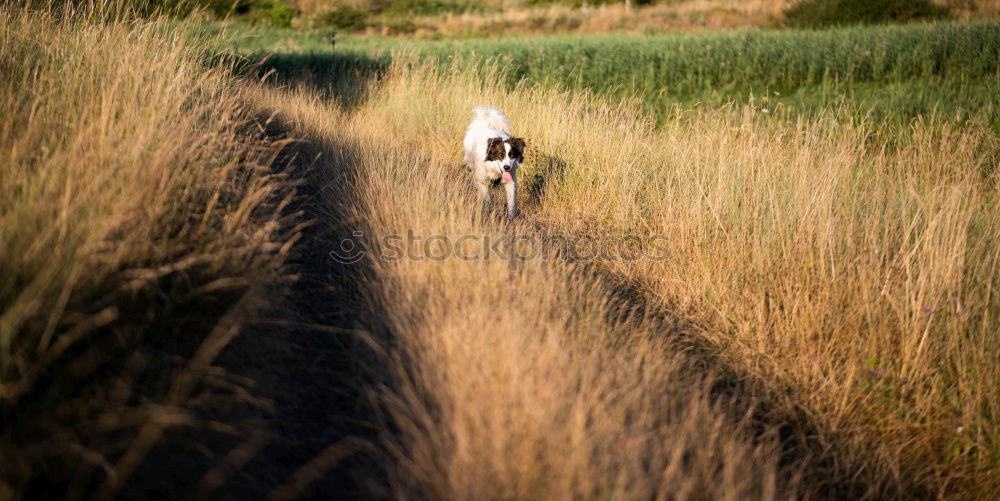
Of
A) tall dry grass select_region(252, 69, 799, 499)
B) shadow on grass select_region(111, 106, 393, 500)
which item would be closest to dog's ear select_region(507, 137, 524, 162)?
tall dry grass select_region(252, 69, 799, 499)

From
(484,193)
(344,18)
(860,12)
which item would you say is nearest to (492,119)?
(484,193)

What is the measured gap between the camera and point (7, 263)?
1.81 meters

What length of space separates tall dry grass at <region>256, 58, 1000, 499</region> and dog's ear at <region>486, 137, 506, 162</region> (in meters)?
0.44

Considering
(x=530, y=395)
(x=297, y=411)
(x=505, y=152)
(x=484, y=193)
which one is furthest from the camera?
(x=484, y=193)

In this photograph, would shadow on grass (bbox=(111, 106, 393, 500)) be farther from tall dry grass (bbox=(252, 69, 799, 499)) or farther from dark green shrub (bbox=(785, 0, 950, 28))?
dark green shrub (bbox=(785, 0, 950, 28))

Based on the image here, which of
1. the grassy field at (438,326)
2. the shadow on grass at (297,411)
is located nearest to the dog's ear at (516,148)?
the grassy field at (438,326)

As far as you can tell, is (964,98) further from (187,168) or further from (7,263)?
(7,263)

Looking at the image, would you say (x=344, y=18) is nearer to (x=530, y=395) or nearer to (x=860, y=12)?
(x=860, y=12)

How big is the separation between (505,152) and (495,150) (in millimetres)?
119

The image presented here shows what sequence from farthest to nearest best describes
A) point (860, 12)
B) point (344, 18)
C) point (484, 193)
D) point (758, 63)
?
1. point (344, 18)
2. point (860, 12)
3. point (758, 63)
4. point (484, 193)

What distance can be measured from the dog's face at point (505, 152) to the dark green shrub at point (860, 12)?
863 inches

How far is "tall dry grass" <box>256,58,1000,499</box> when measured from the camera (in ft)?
6.12

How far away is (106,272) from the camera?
6.57 ft

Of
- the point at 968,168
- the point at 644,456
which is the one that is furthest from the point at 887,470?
the point at 968,168
